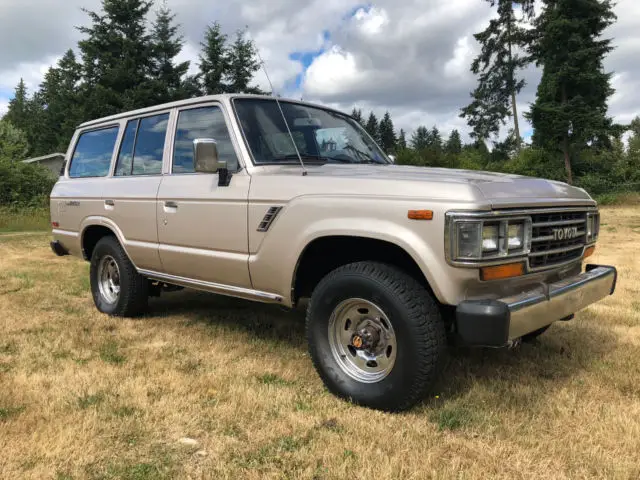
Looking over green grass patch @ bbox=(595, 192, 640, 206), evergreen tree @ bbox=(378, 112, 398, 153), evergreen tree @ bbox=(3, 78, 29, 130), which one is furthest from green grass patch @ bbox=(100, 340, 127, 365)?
evergreen tree @ bbox=(378, 112, 398, 153)

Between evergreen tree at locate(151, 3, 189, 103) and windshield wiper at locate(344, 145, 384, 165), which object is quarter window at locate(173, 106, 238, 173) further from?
evergreen tree at locate(151, 3, 189, 103)

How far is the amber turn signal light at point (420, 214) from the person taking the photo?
2697 millimetres

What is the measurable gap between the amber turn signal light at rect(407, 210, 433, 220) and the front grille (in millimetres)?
641

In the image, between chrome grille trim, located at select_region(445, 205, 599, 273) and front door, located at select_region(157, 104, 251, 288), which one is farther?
front door, located at select_region(157, 104, 251, 288)

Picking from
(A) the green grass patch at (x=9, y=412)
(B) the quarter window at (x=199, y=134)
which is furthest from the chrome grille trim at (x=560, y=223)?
(A) the green grass patch at (x=9, y=412)

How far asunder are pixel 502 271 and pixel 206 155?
204cm

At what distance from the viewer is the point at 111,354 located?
13.4 feet

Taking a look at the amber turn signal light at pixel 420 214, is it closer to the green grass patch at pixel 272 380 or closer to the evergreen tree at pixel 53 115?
the green grass patch at pixel 272 380

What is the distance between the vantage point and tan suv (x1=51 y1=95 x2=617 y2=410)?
2.70m

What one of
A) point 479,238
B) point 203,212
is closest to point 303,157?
point 203,212

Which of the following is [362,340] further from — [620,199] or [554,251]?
[620,199]

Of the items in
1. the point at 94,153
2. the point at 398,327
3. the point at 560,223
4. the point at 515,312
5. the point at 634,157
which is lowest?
the point at 398,327

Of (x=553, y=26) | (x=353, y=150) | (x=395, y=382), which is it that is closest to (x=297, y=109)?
(x=353, y=150)

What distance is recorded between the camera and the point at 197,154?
11.8 ft
